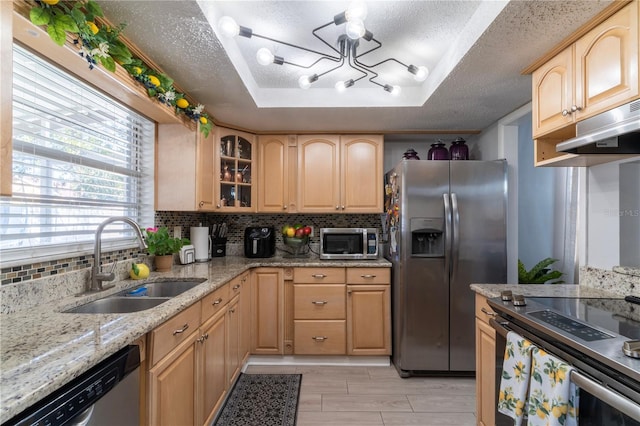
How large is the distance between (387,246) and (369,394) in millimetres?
1418

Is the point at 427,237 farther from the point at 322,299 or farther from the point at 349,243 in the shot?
the point at 322,299

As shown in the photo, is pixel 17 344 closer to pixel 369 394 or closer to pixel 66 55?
pixel 66 55

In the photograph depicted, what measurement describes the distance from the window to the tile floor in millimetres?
1702

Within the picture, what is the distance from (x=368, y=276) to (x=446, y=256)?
68cm

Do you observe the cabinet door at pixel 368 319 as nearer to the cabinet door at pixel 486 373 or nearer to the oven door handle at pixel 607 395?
the cabinet door at pixel 486 373

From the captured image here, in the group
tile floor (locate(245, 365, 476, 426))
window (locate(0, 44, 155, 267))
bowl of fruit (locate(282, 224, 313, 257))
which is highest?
window (locate(0, 44, 155, 267))

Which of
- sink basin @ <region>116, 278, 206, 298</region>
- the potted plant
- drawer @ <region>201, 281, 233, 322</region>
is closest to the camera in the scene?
drawer @ <region>201, 281, 233, 322</region>

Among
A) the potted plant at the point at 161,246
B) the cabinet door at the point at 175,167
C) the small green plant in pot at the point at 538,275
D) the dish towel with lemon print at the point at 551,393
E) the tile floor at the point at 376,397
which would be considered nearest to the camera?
the dish towel with lemon print at the point at 551,393

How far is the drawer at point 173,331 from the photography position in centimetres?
114

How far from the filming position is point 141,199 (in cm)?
224

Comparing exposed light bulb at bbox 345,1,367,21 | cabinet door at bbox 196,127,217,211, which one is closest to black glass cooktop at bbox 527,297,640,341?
exposed light bulb at bbox 345,1,367,21

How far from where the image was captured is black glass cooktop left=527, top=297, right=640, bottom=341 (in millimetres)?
991

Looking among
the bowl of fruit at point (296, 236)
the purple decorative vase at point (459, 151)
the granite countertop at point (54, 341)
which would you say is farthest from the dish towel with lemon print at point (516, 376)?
the bowl of fruit at point (296, 236)

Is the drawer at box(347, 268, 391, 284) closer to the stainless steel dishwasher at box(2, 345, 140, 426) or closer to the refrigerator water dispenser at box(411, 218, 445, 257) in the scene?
the refrigerator water dispenser at box(411, 218, 445, 257)
